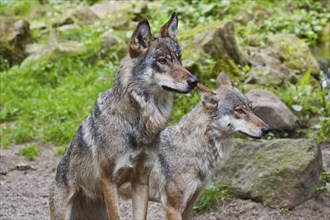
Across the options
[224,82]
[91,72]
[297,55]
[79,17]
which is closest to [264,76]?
[297,55]

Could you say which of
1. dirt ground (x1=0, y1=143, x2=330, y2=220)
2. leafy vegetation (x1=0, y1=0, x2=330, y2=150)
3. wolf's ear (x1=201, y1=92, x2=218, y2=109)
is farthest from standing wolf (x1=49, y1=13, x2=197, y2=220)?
leafy vegetation (x1=0, y1=0, x2=330, y2=150)

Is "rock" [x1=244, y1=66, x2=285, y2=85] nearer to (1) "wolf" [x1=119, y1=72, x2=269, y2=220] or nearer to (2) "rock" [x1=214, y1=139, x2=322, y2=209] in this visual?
(2) "rock" [x1=214, y1=139, x2=322, y2=209]

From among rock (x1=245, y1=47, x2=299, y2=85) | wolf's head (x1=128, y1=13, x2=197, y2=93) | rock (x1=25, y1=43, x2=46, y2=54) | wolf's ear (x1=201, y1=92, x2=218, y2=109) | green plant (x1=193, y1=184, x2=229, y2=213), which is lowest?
rock (x1=25, y1=43, x2=46, y2=54)

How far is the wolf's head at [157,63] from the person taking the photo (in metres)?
5.66

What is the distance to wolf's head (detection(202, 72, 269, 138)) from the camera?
6.75 metres

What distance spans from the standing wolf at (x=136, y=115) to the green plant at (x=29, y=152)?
4.30 metres

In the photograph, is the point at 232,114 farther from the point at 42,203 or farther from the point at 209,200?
the point at 42,203

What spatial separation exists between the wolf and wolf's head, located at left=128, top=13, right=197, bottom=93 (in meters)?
1.21

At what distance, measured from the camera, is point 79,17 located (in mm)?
16812

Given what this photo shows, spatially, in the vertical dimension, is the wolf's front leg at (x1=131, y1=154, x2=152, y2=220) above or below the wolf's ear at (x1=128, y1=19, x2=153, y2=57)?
below

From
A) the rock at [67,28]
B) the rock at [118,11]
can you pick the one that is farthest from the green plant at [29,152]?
the rock at [67,28]

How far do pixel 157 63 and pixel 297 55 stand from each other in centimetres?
767

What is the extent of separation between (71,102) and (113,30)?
3258 millimetres

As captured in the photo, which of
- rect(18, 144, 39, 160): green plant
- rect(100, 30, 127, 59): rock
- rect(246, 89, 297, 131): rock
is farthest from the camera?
rect(100, 30, 127, 59): rock
